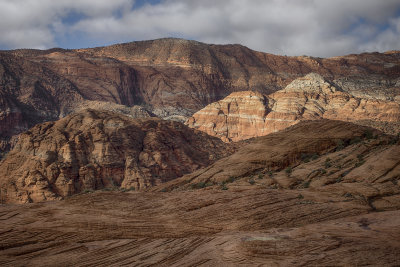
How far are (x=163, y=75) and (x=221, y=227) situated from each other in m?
122

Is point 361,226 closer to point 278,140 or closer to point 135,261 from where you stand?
point 135,261

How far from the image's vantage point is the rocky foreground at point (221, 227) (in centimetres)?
956

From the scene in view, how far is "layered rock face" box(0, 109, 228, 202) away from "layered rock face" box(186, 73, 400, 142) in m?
36.2

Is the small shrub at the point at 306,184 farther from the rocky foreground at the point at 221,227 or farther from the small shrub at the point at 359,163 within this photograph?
the small shrub at the point at 359,163

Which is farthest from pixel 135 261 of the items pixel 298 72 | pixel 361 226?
pixel 298 72

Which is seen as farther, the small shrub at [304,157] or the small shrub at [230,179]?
the small shrub at [304,157]

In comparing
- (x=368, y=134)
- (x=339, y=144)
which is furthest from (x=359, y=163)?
(x=368, y=134)

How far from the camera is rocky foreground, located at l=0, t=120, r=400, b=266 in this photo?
31.4 feet

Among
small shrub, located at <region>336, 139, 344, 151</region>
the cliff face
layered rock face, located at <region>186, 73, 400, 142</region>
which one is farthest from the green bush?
the cliff face

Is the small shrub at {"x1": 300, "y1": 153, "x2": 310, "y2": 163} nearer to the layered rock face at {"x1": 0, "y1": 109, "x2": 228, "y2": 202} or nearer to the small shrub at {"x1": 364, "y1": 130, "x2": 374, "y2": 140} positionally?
the small shrub at {"x1": 364, "y1": 130, "x2": 374, "y2": 140}

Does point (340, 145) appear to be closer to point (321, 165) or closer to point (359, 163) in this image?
point (321, 165)

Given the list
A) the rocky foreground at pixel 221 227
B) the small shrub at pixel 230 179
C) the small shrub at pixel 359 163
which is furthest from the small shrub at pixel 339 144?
the small shrub at pixel 230 179

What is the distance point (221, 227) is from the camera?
12.5 meters

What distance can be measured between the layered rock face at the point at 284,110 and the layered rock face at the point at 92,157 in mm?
36187
